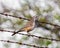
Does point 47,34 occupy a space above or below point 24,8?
below

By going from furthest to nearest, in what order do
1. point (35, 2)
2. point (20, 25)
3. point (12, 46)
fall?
point (35, 2)
point (20, 25)
point (12, 46)

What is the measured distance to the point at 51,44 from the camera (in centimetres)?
320

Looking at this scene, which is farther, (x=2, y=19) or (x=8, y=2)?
(x=8, y=2)

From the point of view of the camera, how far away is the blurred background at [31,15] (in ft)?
10.6

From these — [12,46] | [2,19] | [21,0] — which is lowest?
[12,46]

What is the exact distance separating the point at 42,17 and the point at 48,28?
0.17 metres

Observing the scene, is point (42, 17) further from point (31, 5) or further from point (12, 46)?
point (12, 46)

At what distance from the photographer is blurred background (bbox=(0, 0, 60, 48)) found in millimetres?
3225

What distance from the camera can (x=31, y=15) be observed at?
11.8 feet

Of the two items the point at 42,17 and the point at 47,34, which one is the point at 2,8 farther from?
the point at 47,34

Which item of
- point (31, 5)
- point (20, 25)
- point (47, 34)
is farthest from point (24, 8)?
point (47, 34)

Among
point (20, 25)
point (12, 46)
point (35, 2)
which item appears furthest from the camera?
point (35, 2)

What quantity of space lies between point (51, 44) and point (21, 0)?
92cm

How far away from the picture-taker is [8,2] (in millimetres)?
3809
